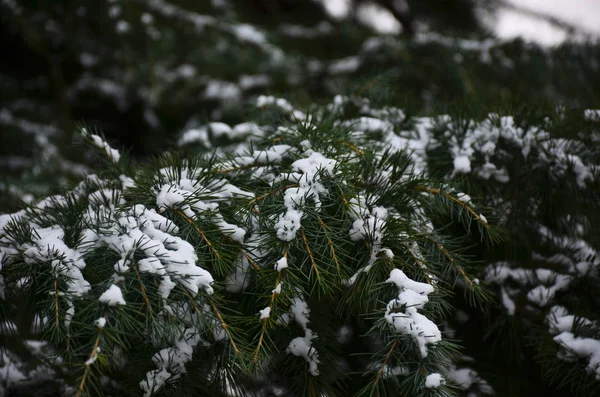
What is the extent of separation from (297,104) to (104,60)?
1.56 m

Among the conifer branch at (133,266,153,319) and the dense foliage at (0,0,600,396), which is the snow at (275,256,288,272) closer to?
the dense foliage at (0,0,600,396)

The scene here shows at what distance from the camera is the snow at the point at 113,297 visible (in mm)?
711

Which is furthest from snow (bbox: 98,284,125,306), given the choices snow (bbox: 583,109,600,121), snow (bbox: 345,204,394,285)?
snow (bbox: 583,109,600,121)

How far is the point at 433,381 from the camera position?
720mm

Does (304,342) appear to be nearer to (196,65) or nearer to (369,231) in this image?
(369,231)

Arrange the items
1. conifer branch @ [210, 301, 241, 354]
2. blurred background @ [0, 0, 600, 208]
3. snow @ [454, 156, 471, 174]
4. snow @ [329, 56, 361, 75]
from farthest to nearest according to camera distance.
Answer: snow @ [329, 56, 361, 75] < blurred background @ [0, 0, 600, 208] < snow @ [454, 156, 471, 174] < conifer branch @ [210, 301, 241, 354]

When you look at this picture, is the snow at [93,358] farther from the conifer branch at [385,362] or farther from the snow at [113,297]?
the conifer branch at [385,362]

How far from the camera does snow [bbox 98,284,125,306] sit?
0.71 metres

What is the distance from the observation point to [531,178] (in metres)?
Answer: 1.12

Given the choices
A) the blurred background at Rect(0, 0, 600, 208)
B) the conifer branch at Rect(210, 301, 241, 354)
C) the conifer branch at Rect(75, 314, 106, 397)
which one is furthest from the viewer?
the blurred background at Rect(0, 0, 600, 208)

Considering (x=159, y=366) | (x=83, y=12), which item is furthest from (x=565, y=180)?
(x=83, y=12)

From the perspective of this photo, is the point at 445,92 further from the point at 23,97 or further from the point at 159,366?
the point at 23,97

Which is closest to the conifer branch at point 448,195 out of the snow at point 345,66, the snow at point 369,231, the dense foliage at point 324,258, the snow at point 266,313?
the dense foliage at point 324,258

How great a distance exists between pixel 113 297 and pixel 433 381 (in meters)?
0.50
